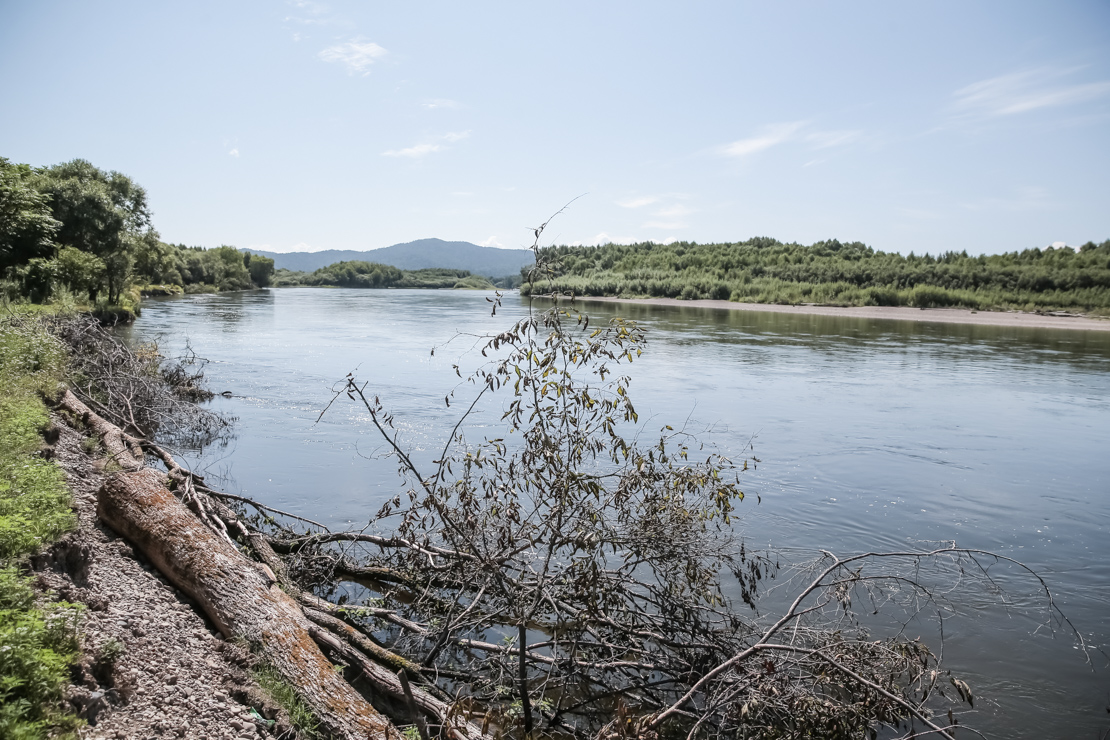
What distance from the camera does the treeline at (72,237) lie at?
2458cm

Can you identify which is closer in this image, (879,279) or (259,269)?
(879,279)

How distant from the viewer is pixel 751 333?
36781 mm

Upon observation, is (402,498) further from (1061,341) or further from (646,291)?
(646,291)

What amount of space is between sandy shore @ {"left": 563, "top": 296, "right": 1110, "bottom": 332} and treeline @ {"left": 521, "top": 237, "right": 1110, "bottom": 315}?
1.58 m

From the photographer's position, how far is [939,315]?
1981 inches

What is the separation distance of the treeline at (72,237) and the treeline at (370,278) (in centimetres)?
8626

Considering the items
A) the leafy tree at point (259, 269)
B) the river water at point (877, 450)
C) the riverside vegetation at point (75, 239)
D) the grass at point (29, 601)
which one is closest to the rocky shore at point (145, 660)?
the grass at point (29, 601)

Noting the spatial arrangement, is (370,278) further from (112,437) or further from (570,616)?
(570,616)

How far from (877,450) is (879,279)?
55.8 metres

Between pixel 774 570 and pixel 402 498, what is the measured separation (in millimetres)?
5163

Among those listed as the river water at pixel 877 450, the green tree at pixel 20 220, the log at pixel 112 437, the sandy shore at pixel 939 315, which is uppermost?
the green tree at pixel 20 220

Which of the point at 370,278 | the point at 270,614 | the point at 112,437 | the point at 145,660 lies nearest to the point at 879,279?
the point at 112,437

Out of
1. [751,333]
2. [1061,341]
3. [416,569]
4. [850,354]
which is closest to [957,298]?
[1061,341]

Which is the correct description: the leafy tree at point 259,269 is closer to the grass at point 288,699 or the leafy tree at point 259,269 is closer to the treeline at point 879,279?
the treeline at point 879,279
